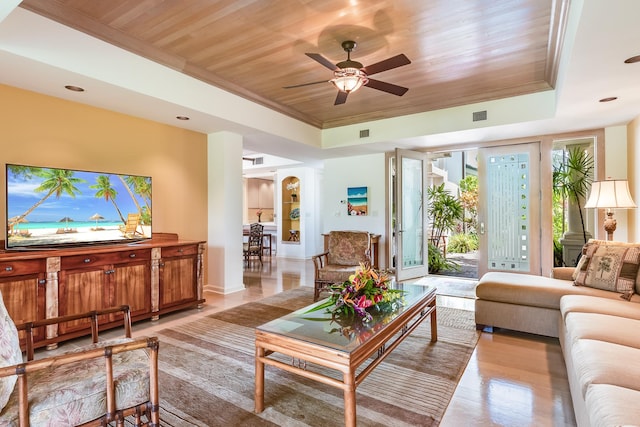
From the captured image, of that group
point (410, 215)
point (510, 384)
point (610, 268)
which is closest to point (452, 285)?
point (410, 215)

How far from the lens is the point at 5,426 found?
4.27ft

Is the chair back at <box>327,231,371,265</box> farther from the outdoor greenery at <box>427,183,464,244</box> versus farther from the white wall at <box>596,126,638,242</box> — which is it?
the white wall at <box>596,126,638,242</box>

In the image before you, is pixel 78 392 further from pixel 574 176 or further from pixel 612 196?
pixel 574 176

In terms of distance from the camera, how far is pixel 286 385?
2.36 metres


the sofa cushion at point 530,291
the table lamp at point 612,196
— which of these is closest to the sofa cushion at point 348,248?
the sofa cushion at point 530,291

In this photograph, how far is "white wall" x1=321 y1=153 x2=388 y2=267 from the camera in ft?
21.1

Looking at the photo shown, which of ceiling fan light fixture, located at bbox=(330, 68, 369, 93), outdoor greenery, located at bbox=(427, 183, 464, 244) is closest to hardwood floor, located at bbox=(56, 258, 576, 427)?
ceiling fan light fixture, located at bbox=(330, 68, 369, 93)

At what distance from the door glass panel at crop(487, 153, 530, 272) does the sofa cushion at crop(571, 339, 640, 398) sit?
11.8 feet

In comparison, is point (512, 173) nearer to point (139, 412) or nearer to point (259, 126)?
point (259, 126)

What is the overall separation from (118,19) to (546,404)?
14.5 ft

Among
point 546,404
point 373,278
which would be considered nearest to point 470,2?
point 373,278

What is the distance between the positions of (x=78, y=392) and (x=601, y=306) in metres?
3.40

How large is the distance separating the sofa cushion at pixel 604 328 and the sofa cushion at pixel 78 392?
8.25 feet

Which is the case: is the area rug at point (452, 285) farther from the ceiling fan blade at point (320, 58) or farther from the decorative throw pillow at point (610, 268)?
the ceiling fan blade at point (320, 58)
